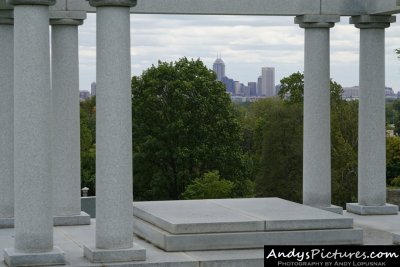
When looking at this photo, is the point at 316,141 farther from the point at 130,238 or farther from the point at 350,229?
the point at 130,238

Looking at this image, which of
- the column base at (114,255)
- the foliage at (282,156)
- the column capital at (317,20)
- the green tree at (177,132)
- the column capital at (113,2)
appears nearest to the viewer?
the column capital at (113,2)

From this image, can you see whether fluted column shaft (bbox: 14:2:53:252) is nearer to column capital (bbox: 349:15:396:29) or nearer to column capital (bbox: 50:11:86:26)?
column capital (bbox: 50:11:86:26)

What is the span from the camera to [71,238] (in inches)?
2195

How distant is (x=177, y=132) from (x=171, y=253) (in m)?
104

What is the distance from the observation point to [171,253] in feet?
162

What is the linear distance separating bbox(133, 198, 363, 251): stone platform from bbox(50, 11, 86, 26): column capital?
1480 centimetres

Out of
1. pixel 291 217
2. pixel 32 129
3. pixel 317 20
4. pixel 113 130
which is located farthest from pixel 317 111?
pixel 32 129

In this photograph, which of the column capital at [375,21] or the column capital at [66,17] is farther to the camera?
the column capital at [375,21]

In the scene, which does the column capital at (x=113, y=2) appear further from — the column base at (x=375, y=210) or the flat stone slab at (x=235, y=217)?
the column base at (x=375, y=210)

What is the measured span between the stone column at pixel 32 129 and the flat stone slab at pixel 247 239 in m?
7.78

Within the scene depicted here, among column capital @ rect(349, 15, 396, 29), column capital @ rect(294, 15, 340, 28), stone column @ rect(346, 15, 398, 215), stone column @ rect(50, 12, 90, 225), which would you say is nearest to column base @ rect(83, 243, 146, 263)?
stone column @ rect(50, 12, 90, 225)

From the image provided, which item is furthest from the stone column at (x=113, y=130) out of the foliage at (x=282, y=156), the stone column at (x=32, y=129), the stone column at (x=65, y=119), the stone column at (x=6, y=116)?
the foliage at (x=282, y=156)

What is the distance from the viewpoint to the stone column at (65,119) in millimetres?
62406

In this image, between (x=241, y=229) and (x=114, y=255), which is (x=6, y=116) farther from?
(x=241, y=229)
